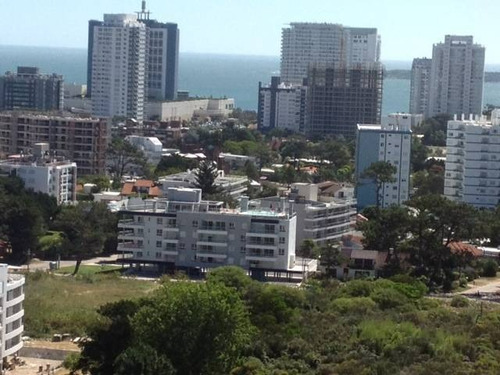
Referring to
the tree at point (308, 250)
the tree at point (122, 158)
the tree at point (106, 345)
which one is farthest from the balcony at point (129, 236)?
the tree at point (122, 158)

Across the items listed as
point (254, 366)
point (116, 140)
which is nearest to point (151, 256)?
point (254, 366)

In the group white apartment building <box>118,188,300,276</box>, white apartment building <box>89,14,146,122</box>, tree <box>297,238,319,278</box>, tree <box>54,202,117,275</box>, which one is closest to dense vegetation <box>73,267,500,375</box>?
white apartment building <box>118,188,300,276</box>

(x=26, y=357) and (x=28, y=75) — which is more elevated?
(x=28, y=75)

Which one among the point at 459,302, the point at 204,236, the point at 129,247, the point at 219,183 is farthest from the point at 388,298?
the point at 219,183

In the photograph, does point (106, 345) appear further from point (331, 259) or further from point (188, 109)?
point (188, 109)

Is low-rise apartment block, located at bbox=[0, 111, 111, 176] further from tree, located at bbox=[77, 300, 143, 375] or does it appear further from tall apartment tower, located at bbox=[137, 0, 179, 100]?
tall apartment tower, located at bbox=[137, 0, 179, 100]

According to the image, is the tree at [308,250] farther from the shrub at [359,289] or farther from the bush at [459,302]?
the bush at [459,302]

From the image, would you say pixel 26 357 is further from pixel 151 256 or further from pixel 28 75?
pixel 28 75
